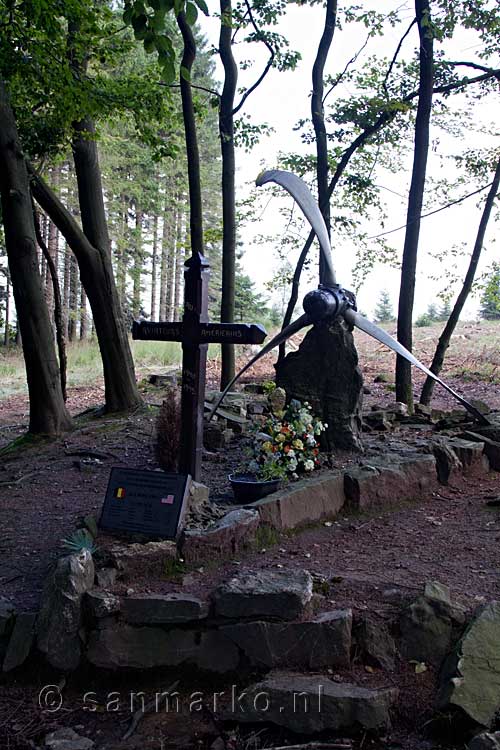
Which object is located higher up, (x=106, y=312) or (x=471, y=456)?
(x=106, y=312)

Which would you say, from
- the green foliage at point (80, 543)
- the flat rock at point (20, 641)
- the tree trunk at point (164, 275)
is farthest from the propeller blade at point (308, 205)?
the tree trunk at point (164, 275)

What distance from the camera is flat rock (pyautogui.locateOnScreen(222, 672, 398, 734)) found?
322 centimetres

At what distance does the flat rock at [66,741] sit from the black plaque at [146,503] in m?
1.37

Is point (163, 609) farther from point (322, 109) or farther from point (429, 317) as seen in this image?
point (429, 317)

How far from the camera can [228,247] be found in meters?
11.6

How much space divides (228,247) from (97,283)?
2673mm

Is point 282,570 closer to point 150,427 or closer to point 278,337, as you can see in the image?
point 278,337

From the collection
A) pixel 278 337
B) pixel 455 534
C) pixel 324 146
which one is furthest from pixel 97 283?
pixel 455 534

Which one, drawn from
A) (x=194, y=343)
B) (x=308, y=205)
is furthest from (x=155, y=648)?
(x=308, y=205)

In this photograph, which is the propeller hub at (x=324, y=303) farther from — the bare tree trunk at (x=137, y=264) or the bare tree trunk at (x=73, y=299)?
the bare tree trunk at (x=137, y=264)

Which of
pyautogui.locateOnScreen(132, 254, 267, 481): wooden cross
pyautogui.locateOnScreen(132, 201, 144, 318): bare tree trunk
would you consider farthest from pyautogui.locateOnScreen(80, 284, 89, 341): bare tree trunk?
pyautogui.locateOnScreen(132, 254, 267, 481): wooden cross

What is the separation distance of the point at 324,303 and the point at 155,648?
12.5 feet

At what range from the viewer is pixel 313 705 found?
→ 10.8 feet

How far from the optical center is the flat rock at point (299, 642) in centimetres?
359
